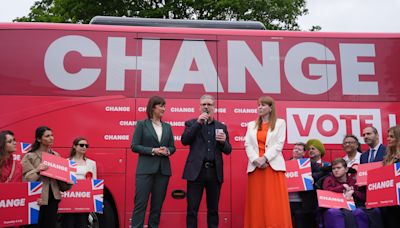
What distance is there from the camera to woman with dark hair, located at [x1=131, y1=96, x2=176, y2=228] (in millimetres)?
6270

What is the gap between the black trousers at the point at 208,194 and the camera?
6.35m

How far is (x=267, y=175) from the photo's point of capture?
6285mm

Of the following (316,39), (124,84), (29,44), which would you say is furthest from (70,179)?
(316,39)

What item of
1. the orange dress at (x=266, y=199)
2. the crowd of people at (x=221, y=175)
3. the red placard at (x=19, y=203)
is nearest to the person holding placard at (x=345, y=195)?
the crowd of people at (x=221, y=175)

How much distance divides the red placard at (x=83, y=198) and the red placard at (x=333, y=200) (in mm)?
3295

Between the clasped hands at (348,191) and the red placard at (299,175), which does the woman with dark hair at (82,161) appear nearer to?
the red placard at (299,175)

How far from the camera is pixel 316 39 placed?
25.9ft

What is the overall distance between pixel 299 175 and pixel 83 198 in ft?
11.0

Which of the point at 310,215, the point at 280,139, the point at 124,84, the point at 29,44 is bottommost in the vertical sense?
the point at 310,215

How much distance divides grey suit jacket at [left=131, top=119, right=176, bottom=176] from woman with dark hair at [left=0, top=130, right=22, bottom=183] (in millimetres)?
1607

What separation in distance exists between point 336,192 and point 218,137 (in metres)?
1.96

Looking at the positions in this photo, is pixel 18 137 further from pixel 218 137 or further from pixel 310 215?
pixel 310 215

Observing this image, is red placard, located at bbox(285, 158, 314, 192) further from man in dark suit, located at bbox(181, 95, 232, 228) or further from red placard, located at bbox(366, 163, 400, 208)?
man in dark suit, located at bbox(181, 95, 232, 228)

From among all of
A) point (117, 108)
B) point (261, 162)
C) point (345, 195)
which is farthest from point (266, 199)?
point (117, 108)
